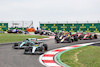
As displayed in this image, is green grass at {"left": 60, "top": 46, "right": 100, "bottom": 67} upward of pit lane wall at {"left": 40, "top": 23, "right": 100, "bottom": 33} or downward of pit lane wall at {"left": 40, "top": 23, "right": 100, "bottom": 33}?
downward

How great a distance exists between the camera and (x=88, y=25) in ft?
138

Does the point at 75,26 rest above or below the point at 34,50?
above

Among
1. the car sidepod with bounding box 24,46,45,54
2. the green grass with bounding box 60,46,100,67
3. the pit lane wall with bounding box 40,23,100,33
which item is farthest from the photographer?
the pit lane wall with bounding box 40,23,100,33

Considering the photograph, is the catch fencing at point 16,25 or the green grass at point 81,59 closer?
the green grass at point 81,59

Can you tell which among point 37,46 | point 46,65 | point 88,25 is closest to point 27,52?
point 37,46

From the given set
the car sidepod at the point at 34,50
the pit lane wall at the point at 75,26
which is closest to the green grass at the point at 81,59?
the car sidepod at the point at 34,50

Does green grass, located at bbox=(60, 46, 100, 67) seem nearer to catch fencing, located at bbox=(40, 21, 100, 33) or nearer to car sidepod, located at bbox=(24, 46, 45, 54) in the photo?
car sidepod, located at bbox=(24, 46, 45, 54)

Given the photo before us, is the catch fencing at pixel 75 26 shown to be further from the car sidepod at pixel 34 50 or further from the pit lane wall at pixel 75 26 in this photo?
the car sidepod at pixel 34 50

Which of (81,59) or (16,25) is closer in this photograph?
(81,59)

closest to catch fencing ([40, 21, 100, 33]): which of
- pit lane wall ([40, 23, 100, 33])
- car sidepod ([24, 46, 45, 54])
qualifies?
pit lane wall ([40, 23, 100, 33])

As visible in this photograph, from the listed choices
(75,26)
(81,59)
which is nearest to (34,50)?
(81,59)

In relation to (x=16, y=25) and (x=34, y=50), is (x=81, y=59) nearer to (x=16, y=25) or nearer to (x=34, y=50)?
(x=34, y=50)

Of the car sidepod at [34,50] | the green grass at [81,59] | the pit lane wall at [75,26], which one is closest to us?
the green grass at [81,59]

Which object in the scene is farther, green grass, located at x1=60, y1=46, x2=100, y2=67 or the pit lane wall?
the pit lane wall
